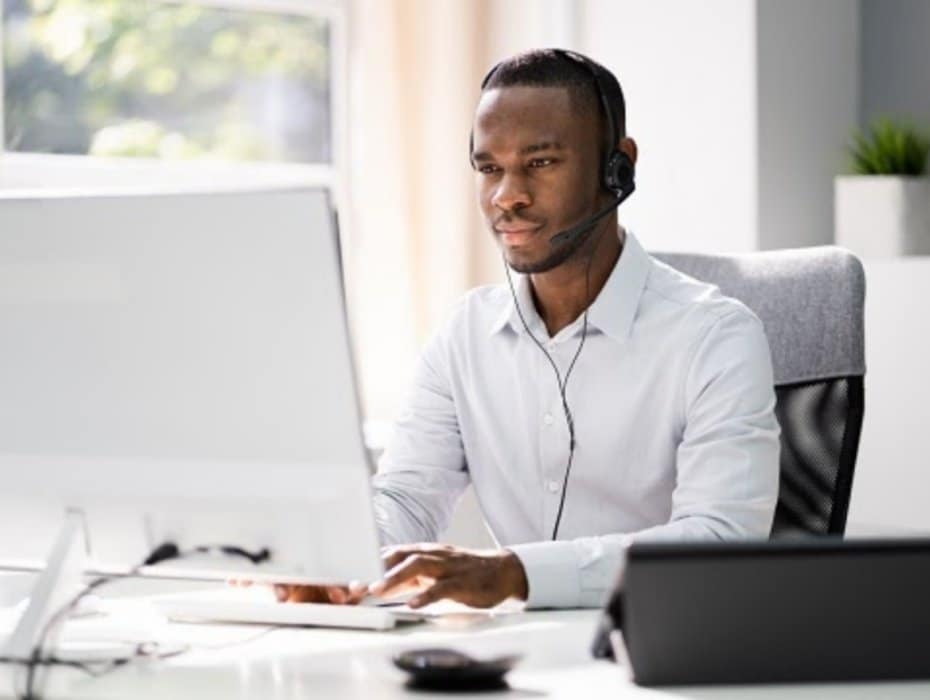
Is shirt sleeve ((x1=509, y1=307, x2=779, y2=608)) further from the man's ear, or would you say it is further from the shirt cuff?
the man's ear

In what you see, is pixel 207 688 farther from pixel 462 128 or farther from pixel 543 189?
pixel 462 128

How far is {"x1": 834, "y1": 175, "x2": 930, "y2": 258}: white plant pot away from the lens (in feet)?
10.7

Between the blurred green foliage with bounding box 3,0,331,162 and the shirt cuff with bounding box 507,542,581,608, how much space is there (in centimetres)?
187

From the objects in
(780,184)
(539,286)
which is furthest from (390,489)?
(780,184)

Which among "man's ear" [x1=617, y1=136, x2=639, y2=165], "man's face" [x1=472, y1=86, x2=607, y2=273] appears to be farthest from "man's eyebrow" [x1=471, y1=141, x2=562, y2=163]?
"man's ear" [x1=617, y1=136, x2=639, y2=165]

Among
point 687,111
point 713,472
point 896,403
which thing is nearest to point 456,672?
point 713,472

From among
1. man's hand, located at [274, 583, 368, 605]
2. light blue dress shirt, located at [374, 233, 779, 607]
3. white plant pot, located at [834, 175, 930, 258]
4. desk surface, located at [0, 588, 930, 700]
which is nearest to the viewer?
desk surface, located at [0, 588, 930, 700]

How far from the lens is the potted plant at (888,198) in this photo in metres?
3.26

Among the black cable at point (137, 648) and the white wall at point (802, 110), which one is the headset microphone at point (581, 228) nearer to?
the black cable at point (137, 648)

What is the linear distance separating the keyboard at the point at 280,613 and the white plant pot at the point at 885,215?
1.92 m

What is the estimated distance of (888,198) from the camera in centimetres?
327

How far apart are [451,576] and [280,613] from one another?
164mm

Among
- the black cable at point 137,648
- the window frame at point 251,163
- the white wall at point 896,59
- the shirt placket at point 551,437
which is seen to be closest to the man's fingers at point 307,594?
the black cable at point 137,648

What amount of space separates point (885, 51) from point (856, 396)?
65.3 inches
